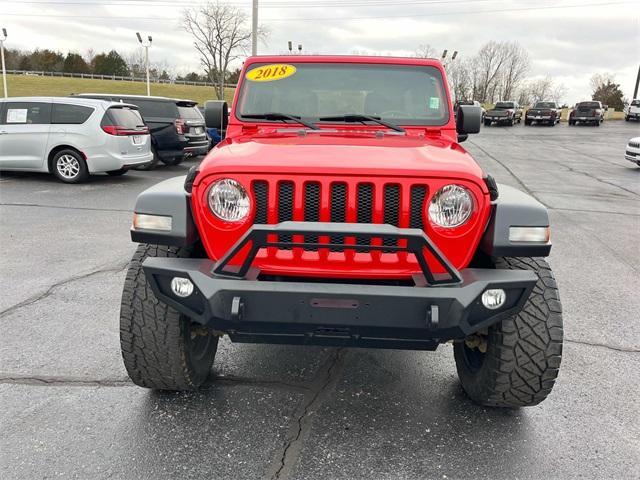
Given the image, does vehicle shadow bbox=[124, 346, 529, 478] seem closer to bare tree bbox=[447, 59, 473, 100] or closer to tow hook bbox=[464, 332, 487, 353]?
tow hook bbox=[464, 332, 487, 353]

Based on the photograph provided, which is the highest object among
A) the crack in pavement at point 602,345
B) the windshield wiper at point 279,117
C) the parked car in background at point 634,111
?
the parked car in background at point 634,111

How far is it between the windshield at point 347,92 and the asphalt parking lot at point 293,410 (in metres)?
1.65

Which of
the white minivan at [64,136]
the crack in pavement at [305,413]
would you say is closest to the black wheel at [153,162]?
the white minivan at [64,136]

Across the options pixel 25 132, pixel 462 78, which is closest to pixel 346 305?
pixel 25 132

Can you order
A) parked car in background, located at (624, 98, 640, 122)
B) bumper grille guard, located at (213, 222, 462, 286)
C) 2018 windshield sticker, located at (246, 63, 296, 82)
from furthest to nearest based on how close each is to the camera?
parked car in background, located at (624, 98, 640, 122) < 2018 windshield sticker, located at (246, 63, 296, 82) < bumper grille guard, located at (213, 222, 462, 286)

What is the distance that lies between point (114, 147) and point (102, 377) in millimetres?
8263

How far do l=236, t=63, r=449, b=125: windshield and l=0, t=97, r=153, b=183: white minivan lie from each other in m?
7.62

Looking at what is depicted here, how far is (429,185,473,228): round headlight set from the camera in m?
2.41

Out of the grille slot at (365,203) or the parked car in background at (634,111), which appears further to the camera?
the parked car in background at (634,111)

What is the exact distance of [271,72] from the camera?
12.5ft

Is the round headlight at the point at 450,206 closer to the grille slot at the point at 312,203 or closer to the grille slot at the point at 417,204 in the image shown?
the grille slot at the point at 417,204

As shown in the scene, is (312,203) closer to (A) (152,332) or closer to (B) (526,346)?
(A) (152,332)

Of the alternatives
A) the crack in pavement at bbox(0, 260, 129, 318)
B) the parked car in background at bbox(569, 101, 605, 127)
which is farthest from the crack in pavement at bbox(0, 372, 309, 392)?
the parked car in background at bbox(569, 101, 605, 127)

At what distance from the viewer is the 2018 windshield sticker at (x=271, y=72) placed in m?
3.79
